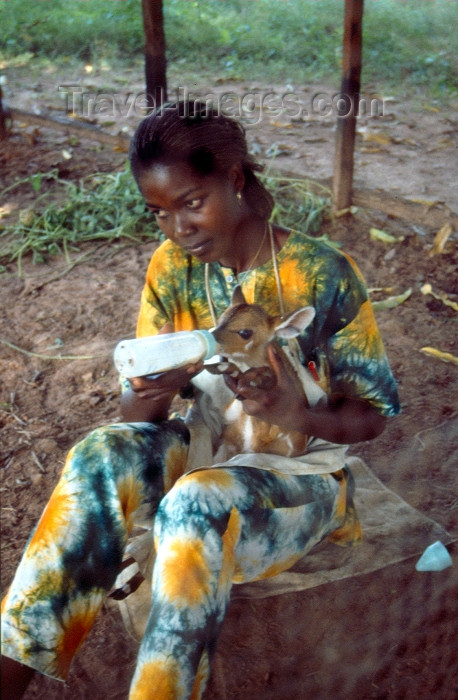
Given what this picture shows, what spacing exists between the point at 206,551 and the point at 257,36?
725 cm

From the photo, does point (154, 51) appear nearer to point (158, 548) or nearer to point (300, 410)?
point (300, 410)

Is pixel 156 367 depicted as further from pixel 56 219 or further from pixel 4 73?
pixel 4 73

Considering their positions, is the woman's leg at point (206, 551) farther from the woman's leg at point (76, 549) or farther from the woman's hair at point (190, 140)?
the woman's hair at point (190, 140)

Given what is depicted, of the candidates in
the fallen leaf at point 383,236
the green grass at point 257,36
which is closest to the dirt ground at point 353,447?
the fallen leaf at point 383,236

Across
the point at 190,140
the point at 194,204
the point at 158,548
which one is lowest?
the point at 158,548

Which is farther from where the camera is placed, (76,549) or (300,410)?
(300,410)

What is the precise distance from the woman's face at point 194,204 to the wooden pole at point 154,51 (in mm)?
2946

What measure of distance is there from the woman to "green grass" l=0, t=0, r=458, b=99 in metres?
5.33

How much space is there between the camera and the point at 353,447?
2.39 m

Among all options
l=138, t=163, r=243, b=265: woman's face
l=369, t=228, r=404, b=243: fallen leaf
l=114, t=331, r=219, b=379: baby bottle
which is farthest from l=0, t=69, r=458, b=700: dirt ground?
l=138, t=163, r=243, b=265: woman's face

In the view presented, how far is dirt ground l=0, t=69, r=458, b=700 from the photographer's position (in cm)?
167

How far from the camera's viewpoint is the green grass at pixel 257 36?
22.4 feet

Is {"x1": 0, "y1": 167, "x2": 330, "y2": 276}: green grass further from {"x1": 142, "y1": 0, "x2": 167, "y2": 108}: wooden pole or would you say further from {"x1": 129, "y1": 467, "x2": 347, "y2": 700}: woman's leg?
{"x1": 129, "y1": 467, "x2": 347, "y2": 700}: woman's leg

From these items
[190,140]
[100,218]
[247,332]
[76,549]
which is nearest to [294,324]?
[247,332]
